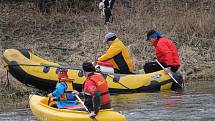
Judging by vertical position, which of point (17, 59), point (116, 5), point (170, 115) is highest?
point (116, 5)

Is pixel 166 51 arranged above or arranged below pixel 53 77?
above

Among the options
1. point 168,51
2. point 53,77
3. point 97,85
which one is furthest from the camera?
point 168,51

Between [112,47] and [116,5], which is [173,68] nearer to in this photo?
[112,47]

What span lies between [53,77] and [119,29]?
8.20 m

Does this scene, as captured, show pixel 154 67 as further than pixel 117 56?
Yes

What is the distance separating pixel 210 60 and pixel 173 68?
146 inches

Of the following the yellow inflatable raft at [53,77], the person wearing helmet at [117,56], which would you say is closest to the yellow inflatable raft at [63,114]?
the yellow inflatable raft at [53,77]

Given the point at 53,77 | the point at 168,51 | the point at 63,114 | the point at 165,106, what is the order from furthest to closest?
the point at 168,51
the point at 53,77
the point at 165,106
the point at 63,114

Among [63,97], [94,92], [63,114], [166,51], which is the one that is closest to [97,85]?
[94,92]

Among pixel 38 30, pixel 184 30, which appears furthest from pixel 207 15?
pixel 38 30

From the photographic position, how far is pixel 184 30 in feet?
76.5

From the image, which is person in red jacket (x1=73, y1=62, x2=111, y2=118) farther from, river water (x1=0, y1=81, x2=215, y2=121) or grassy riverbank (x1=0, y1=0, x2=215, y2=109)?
grassy riverbank (x1=0, y1=0, x2=215, y2=109)

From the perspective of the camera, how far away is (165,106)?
13.8 metres

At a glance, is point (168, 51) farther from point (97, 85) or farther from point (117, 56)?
point (97, 85)
